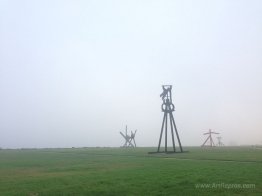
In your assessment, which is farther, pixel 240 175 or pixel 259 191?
pixel 240 175

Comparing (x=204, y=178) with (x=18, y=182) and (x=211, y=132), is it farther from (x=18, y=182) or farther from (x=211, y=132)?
(x=211, y=132)

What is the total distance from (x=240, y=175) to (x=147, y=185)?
5.25m

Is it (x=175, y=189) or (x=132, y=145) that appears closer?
(x=175, y=189)

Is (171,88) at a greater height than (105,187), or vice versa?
(171,88)

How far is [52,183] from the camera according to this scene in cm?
1877

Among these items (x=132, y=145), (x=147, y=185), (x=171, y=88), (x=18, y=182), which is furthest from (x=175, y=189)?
(x=132, y=145)

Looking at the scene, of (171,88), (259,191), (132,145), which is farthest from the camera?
(132,145)

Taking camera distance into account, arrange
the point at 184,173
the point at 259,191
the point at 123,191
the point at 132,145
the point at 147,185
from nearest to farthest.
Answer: the point at 259,191
the point at 123,191
the point at 147,185
the point at 184,173
the point at 132,145

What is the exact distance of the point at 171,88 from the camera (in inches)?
2178

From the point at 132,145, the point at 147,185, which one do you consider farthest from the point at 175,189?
the point at 132,145

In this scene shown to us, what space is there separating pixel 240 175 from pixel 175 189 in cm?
467

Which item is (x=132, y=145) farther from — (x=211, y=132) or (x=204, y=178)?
(x=204, y=178)

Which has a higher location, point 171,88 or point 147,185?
point 171,88

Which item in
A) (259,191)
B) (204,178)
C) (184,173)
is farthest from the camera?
(184,173)
